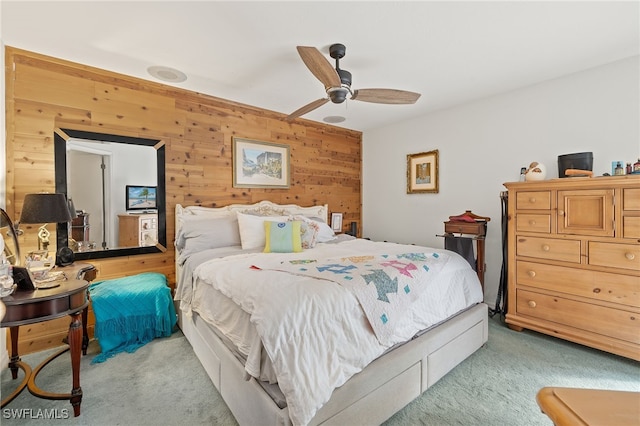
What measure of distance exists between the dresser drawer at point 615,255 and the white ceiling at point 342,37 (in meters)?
1.61

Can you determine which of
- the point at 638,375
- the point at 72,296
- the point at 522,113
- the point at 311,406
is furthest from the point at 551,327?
the point at 72,296

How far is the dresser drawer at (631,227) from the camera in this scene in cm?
220

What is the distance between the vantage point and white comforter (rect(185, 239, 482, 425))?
4.10 ft

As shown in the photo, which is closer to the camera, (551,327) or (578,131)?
(551,327)

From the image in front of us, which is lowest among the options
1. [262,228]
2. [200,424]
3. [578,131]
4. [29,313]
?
[200,424]

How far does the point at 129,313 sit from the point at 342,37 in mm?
Answer: 2805

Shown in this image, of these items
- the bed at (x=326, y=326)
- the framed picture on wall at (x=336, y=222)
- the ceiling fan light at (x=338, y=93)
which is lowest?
the bed at (x=326, y=326)

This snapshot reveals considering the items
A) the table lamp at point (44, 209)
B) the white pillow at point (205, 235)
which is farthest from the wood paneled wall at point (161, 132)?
the table lamp at point (44, 209)

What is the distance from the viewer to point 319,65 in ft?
6.65

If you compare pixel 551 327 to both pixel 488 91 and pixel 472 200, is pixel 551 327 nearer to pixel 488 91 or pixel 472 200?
pixel 472 200

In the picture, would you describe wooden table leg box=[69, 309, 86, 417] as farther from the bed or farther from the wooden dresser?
the wooden dresser

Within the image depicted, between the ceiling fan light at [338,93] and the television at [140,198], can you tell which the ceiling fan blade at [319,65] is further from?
the television at [140,198]

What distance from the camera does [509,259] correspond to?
9.34 feet

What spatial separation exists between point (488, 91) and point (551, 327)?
2.49 meters
